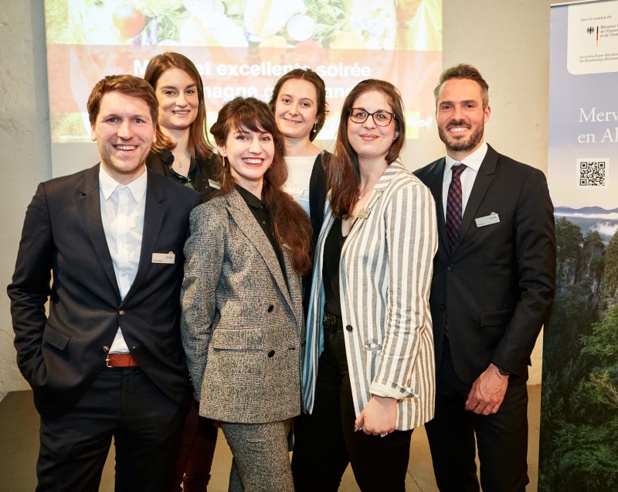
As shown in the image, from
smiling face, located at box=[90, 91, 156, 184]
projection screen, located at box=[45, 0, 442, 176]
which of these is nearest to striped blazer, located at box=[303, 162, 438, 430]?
smiling face, located at box=[90, 91, 156, 184]

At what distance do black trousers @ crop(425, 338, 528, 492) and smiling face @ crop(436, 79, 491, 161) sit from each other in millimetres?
820

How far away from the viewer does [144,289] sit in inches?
80.4

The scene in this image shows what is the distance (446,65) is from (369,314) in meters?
3.62

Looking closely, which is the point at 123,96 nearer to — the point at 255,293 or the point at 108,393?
the point at 255,293

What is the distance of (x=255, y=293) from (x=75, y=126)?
321 cm

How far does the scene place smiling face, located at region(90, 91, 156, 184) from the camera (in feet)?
6.72

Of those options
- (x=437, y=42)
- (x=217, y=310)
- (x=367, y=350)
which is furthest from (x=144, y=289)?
(x=437, y=42)

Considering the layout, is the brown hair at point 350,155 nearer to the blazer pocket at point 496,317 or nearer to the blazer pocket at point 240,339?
the blazer pocket at point 240,339

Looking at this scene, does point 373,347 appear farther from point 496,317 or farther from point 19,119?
point 19,119

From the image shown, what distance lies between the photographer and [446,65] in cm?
507

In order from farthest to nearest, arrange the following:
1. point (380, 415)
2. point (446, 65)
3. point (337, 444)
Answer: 1. point (446, 65)
2. point (337, 444)
3. point (380, 415)

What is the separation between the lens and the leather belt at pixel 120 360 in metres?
2.01

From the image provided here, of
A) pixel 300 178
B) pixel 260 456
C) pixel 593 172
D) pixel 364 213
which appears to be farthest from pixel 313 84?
pixel 260 456

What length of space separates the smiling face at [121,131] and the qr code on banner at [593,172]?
7.03 feet
